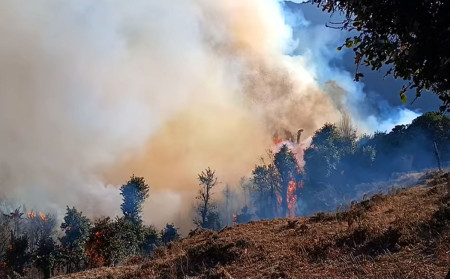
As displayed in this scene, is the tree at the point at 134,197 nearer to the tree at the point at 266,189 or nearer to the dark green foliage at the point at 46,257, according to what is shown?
the dark green foliage at the point at 46,257

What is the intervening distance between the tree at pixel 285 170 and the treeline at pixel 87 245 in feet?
127

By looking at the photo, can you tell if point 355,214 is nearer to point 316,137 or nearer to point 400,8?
point 400,8

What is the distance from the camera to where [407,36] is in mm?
4328

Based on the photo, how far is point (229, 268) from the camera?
1236cm

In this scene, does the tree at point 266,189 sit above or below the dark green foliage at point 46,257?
above

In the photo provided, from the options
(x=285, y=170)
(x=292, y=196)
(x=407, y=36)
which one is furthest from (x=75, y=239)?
(x=407, y=36)

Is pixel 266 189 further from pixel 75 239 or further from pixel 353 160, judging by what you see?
pixel 75 239

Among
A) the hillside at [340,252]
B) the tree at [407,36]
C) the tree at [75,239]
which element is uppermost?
the tree at [75,239]

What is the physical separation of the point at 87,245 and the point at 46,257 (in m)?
16.2

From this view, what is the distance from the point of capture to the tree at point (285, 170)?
9712 cm

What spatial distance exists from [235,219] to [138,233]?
180 feet

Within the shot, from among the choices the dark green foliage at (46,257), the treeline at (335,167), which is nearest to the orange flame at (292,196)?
the treeline at (335,167)

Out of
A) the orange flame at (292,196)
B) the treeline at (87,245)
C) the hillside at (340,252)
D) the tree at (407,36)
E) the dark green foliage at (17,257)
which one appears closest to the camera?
the tree at (407,36)

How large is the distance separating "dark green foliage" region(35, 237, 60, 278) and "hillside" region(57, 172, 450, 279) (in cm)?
Result: 4385
